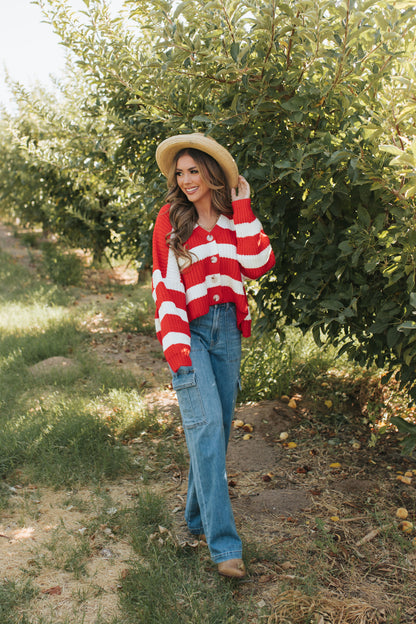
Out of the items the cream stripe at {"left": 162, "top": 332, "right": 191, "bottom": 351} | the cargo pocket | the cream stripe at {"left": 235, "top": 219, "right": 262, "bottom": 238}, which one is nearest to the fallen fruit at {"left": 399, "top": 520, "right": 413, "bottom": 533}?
the cargo pocket

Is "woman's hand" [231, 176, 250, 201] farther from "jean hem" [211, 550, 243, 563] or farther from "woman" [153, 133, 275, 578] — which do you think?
"jean hem" [211, 550, 243, 563]

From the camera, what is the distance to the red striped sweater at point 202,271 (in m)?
2.39

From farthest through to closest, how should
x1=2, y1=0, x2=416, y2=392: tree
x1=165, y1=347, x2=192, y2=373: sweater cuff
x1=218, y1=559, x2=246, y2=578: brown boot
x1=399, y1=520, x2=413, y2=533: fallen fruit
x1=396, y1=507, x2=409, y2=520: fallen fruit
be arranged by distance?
x1=396, y1=507, x2=409, y2=520: fallen fruit → x1=399, y1=520, x2=413, y2=533: fallen fruit → x1=218, y1=559, x2=246, y2=578: brown boot → x1=165, y1=347, x2=192, y2=373: sweater cuff → x1=2, y1=0, x2=416, y2=392: tree

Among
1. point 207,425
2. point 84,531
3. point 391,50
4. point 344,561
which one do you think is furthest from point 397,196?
point 84,531

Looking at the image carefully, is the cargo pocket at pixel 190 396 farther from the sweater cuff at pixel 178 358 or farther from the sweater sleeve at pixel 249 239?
the sweater sleeve at pixel 249 239

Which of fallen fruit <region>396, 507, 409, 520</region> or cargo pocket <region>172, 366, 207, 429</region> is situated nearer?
cargo pocket <region>172, 366, 207, 429</region>

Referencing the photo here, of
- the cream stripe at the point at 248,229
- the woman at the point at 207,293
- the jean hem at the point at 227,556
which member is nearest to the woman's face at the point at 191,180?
the woman at the point at 207,293

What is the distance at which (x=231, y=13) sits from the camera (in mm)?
2311

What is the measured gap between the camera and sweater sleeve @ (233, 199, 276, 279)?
8.10 ft

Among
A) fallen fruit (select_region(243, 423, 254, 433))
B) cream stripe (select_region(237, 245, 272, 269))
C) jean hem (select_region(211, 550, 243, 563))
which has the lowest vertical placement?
jean hem (select_region(211, 550, 243, 563))

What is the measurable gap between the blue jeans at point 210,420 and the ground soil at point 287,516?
330 mm

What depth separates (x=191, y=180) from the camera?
99.3 inches

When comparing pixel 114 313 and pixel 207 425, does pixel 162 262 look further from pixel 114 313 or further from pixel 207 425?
pixel 114 313

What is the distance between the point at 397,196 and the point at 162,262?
1.01 m
